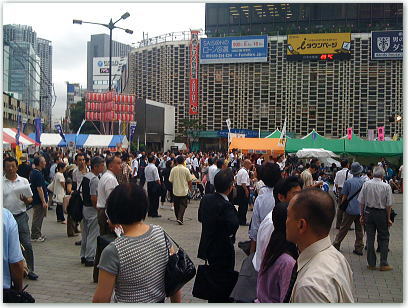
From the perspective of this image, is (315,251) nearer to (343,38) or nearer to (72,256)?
(72,256)

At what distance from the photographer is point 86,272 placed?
6809mm

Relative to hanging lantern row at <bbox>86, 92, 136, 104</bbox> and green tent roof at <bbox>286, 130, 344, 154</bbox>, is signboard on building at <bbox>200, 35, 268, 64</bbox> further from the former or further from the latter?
green tent roof at <bbox>286, 130, 344, 154</bbox>

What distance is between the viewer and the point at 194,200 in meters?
16.4

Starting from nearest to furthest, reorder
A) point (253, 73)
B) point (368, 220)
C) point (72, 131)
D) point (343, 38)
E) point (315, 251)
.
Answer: point (315, 251) → point (368, 220) → point (343, 38) → point (253, 73) → point (72, 131)

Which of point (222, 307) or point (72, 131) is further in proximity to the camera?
point (72, 131)

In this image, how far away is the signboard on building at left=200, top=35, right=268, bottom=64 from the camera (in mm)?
49750

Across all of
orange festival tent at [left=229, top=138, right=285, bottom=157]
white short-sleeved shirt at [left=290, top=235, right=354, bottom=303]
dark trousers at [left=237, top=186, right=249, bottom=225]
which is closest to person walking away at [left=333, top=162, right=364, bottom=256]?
dark trousers at [left=237, top=186, right=249, bottom=225]

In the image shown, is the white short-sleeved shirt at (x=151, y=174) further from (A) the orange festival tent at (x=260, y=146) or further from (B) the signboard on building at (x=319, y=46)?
(B) the signboard on building at (x=319, y=46)

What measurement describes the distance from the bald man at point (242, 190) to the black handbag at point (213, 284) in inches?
259

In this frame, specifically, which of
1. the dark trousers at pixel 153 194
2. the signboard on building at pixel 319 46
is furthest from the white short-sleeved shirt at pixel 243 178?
the signboard on building at pixel 319 46

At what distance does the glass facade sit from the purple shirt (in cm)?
5109

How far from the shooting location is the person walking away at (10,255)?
133 inches

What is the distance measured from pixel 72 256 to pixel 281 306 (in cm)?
600

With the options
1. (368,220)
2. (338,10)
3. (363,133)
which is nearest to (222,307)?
(368,220)
